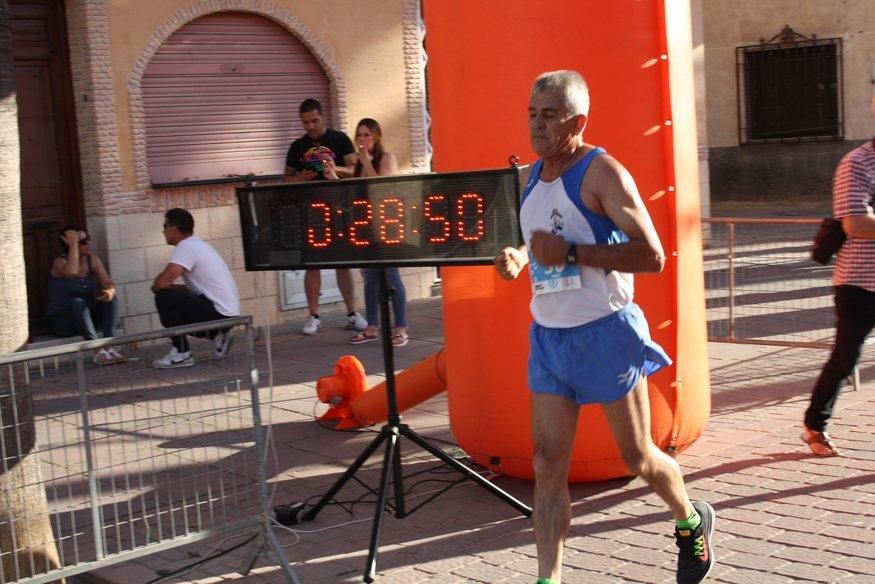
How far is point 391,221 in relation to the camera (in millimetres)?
5484

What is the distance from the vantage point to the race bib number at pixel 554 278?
4.60 meters

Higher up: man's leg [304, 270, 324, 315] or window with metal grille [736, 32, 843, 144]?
window with metal grille [736, 32, 843, 144]

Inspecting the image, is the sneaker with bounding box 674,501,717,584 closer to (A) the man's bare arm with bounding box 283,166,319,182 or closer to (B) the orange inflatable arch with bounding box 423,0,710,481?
(B) the orange inflatable arch with bounding box 423,0,710,481

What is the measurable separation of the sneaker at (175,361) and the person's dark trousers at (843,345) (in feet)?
10.6

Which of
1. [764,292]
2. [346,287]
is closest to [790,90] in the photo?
[346,287]

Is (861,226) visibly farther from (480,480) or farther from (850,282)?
(480,480)

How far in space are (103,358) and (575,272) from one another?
2.04 m

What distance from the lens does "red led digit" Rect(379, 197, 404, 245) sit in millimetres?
5465

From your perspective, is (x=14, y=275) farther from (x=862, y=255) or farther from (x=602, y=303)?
(x=862, y=255)

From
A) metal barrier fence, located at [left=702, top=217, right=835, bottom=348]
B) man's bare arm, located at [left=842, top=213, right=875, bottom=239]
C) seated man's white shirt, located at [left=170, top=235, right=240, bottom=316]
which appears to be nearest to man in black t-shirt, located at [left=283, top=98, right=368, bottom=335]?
seated man's white shirt, located at [left=170, top=235, right=240, bottom=316]

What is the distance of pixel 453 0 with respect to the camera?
20.1 feet

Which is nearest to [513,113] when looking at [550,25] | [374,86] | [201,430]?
[550,25]

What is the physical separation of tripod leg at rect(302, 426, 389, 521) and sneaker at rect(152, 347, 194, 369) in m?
0.96

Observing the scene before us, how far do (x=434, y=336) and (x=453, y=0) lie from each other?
521 cm
